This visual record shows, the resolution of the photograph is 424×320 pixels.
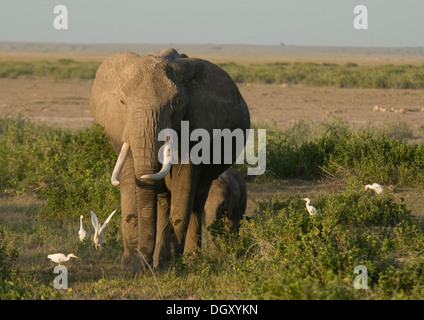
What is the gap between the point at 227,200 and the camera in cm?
888

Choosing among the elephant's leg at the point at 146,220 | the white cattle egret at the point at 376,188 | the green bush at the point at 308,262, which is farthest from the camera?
the white cattle egret at the point at 376,188

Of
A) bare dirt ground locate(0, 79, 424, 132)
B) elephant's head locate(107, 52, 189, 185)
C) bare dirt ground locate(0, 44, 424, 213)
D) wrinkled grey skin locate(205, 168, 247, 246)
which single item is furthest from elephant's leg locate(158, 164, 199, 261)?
bare dirt ground locate(0, 79, 424, 132)

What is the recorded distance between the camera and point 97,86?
7848 mm

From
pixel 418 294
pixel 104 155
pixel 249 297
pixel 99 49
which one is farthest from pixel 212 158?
pixel 99 49

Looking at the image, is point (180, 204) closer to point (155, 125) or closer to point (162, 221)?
point (162, 221)

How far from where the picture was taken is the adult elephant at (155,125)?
6.52 metres

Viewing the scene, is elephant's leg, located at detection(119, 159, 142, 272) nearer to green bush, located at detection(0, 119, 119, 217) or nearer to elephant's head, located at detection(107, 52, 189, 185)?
elephant's head, located at detection(107, 52, 189, 185)

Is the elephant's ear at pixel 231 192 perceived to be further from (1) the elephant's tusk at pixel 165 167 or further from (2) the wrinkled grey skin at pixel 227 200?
(1) the elephant's tusk at pixel 165 167

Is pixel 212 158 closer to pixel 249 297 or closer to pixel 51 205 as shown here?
pixel 249 297

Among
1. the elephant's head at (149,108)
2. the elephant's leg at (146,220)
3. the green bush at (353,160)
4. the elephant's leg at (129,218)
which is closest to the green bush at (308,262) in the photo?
the elephant's leg at (146,220)

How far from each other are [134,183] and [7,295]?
1677 millimetres

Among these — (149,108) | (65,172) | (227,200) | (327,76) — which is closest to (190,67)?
(149,108)

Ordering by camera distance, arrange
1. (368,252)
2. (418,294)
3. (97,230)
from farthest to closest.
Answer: (97,230) < (368,252) < (418,294)

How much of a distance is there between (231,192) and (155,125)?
8.75 ft
